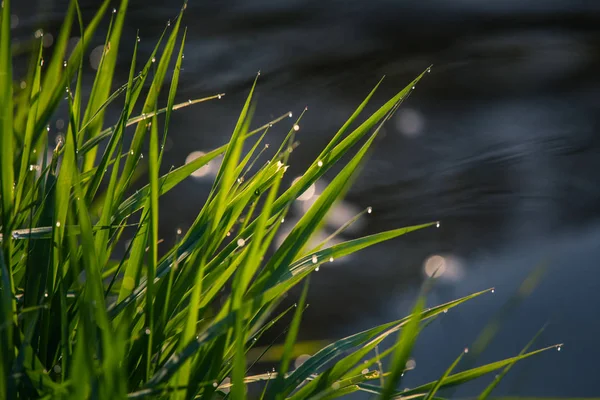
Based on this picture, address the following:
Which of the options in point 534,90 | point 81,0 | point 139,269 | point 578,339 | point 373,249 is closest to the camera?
point 139,269

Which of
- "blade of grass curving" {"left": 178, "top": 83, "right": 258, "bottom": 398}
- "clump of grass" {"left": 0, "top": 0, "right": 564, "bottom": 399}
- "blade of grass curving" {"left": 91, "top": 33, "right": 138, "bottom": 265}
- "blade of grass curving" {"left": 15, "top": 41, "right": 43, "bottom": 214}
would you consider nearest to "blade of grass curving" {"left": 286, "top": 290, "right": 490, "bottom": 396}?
"clump of grass" {"left": 0, "top": 0, "right": 564, "bottom": 399}

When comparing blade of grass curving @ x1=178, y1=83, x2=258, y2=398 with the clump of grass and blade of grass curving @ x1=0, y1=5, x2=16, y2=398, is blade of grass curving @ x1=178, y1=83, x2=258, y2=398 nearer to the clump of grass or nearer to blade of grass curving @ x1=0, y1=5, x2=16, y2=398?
the clump of grass

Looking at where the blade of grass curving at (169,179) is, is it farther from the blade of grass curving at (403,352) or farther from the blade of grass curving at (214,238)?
the blade of grass curving at (403,352)

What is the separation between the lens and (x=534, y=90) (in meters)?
2.18

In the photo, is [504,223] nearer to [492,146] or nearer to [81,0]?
[492,146]

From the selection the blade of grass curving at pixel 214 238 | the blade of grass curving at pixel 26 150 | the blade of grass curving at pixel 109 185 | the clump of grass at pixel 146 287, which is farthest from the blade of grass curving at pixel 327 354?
the blade of grass curving at pixel 26 150

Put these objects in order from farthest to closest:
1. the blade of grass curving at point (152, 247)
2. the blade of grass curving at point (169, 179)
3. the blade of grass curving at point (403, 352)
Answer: the blade of grass curving at point (169, 179) < the blade of grass curving at point (152, 247) < the blade of grass curving at point (403, 352)

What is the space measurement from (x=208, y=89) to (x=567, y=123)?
44.0 inches

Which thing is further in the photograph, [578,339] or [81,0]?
[81,0]

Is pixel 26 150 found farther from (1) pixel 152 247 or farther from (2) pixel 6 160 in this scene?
(1) pixel 152 247

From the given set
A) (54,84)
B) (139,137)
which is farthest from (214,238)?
(54,84)

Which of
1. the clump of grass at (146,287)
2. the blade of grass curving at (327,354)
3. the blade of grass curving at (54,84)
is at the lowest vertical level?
the blade of grass curving at (327,354)

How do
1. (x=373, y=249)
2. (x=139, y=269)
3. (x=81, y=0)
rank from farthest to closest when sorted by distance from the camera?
(x=81, y=0) → (x=373, y=249) → (x=139, y=269)

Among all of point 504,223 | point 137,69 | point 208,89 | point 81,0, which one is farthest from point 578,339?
point 81,0
